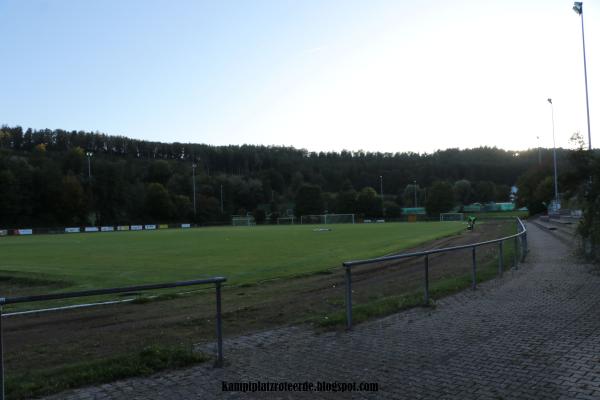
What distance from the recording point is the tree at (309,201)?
141m

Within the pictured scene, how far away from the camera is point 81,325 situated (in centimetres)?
963

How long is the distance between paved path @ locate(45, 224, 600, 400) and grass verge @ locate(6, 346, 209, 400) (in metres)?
0.23

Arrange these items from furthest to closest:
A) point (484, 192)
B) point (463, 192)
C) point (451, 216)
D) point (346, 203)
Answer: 1. point (484, 192)
2. point (463, 192)
3. point (346, 203)
4. point (451, 216)

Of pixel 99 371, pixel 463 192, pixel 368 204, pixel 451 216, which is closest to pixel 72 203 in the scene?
pixel 368 204

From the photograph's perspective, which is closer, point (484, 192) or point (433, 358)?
point (433, 358)

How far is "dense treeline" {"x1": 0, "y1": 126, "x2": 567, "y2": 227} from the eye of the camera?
359 ft

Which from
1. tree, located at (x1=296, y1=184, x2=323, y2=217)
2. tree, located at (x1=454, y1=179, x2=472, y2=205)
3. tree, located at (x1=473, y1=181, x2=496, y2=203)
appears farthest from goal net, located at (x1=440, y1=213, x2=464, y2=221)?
tree, located at (x1=473, y1=181, x2=496, y2=203)

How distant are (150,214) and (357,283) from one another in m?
117

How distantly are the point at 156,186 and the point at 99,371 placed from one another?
124m

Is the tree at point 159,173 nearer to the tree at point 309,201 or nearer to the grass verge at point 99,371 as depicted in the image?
the tree at point 309,201

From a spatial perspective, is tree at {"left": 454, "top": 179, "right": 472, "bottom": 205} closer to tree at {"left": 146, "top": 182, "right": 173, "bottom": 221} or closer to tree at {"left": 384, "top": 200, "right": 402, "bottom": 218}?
tree at {"left": 384, "top": 200, "right": 402, "bottom": 218}

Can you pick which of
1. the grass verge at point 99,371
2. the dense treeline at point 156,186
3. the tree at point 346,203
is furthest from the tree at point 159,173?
the grass verge at point 99,371

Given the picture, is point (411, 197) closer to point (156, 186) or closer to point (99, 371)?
point (156, 186)

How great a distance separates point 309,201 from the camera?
142 m
